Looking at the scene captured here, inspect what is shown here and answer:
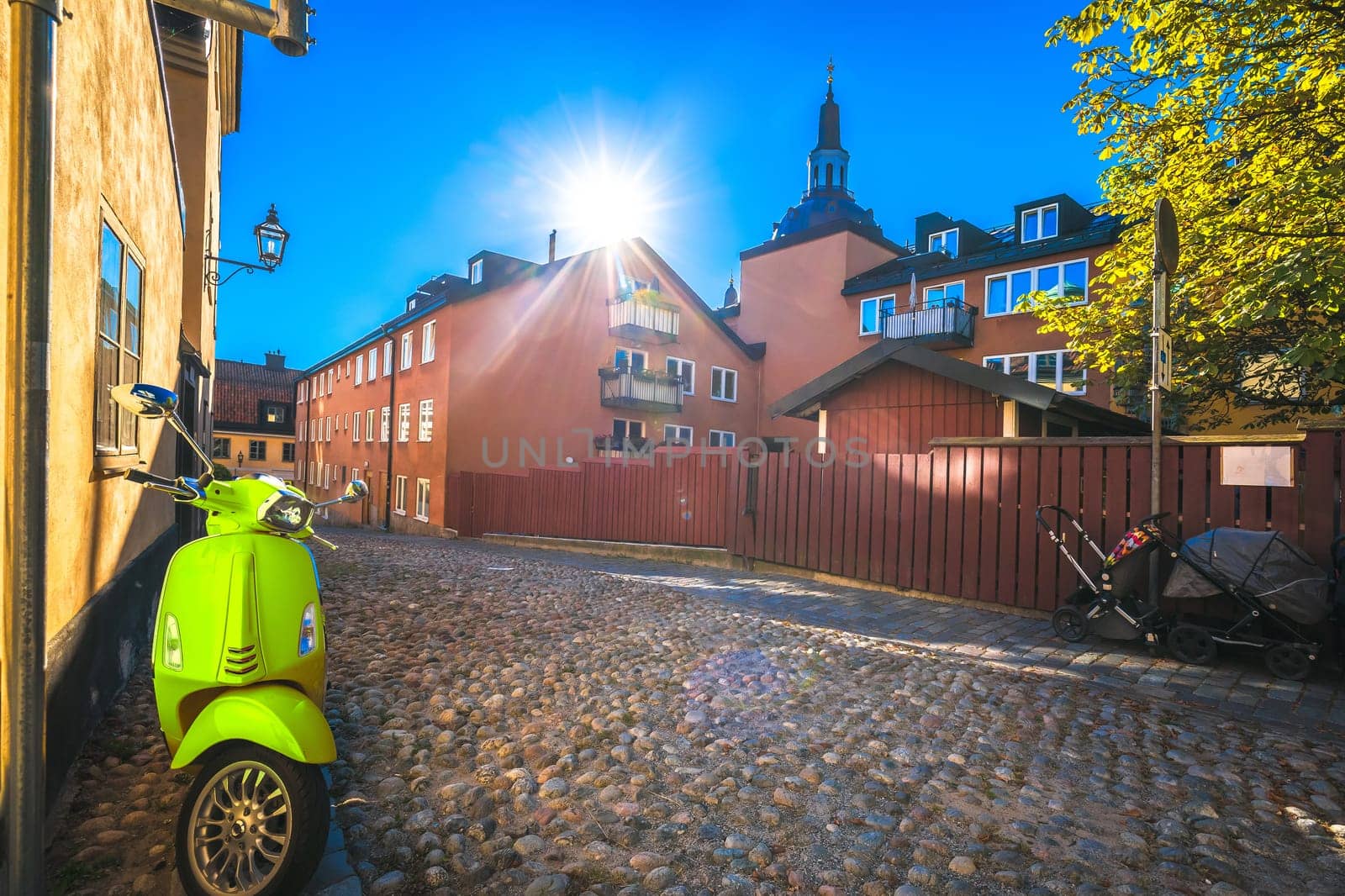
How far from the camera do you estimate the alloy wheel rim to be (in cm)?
229

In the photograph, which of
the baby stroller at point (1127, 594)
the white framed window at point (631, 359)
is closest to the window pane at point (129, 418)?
the baby stroller at point (1127, 594)

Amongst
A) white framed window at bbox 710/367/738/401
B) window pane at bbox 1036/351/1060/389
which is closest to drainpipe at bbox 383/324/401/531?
white framed window at bbox 710/367/738/401

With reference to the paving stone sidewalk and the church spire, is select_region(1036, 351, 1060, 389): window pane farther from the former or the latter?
the church spire

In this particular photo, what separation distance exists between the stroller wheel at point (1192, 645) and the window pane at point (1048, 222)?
2101 cm

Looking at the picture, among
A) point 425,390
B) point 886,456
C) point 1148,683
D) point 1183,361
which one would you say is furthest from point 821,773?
point 425,390

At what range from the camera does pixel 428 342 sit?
80.0ft

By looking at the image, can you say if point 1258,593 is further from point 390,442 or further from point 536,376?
point 390,442

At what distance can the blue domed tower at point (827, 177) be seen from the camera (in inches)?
1735

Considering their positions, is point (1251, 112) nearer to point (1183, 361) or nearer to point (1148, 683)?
point (1183, 361)

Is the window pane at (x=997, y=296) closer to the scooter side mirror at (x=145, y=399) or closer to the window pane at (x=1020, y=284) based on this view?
the window pane at (x=1020, y=284)

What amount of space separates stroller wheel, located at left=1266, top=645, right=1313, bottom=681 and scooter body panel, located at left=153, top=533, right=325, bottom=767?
625cm

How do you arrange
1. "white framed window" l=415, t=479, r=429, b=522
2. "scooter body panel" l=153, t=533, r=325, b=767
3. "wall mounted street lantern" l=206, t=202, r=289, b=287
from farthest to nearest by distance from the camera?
"white framed window" l=415, t=479, r=429, b=522 < "wall mounted street lantern" l=206, t=202, r=289, b=287 < "scooter body panel" l=153, t=533, r=325, b=767

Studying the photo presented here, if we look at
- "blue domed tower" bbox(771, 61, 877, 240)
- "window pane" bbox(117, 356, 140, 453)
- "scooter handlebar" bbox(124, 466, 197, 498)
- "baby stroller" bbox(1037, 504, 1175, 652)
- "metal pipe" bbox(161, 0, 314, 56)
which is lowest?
"baby stroller" bbox(1037, 504, 1175, 652)

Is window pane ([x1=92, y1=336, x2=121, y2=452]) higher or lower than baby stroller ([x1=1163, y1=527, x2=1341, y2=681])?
higher
